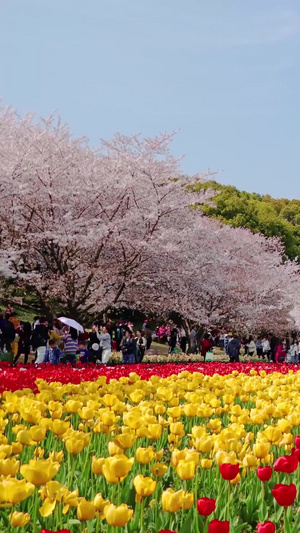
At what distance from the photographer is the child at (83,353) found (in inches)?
646

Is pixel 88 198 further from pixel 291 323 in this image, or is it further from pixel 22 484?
pixel 291 323

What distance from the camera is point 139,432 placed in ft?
13.4

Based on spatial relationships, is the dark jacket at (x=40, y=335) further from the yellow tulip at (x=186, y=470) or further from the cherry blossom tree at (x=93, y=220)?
the yellow tulip at (x=186, y=470)

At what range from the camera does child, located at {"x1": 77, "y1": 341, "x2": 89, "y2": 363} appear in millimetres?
16406

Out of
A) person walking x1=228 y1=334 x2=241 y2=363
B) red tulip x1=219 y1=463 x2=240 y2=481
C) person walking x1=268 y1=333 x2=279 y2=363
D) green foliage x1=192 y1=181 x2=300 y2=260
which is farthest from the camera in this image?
green foliage x1=192 y1=181 x2=300 y2=260

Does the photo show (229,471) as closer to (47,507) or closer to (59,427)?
(47,507)

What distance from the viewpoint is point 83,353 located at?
54.3ft

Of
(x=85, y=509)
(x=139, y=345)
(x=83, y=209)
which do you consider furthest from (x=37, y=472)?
(x=83, y=209)

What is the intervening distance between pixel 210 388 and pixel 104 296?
14003mm

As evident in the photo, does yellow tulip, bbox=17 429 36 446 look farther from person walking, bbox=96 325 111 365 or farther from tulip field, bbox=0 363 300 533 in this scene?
person walking, bbox=96 325 111 365

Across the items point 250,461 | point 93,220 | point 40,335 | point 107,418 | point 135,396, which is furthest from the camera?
point 93,220

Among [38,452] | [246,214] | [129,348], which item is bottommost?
[38,452]

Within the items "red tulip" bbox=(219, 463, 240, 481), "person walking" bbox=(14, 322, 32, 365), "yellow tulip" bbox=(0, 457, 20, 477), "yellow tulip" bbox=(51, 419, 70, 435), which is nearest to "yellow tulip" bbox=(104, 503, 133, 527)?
"yellow tulip" bbox=(0, 457, 20, 477)

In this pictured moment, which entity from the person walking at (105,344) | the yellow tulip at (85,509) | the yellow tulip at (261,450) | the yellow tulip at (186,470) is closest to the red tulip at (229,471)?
the yellow tulip at (186,470)
